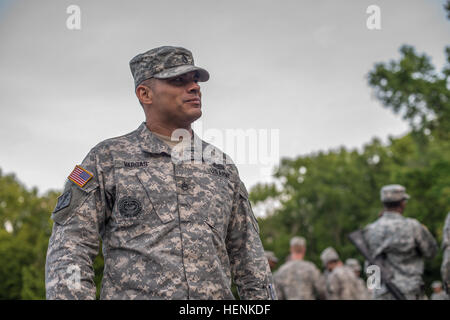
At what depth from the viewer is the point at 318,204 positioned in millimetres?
47156

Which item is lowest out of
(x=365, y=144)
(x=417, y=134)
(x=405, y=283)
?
(x=405, y=283)

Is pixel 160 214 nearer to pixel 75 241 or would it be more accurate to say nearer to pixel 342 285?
pixel 75 241

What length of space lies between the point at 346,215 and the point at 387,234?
38289 millimetres

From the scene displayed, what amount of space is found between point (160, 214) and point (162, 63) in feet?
2.97

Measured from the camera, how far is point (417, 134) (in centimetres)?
2298

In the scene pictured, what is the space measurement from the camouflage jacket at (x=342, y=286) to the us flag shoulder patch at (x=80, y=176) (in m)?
8.29

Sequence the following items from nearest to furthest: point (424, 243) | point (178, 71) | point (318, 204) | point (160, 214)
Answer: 1. point (160, 214)
2. point (178, 71)
3. point (424, 243)
4. point (318, 204)

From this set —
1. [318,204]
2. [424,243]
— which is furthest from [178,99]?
[318,204]

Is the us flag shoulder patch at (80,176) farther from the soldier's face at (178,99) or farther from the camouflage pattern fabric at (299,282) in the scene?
the camouflage pattern fabric at (299,282)

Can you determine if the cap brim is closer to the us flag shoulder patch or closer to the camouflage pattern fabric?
the us flag shoulder patch

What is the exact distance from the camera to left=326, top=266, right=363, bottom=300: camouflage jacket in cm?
1064

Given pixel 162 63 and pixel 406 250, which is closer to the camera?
pixel 162 63
